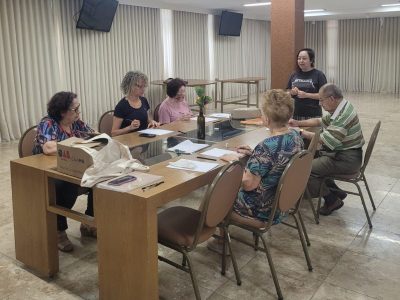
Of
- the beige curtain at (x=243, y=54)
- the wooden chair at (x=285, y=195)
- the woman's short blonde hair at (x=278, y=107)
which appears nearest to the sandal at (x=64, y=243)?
the wooden chair at (x=285, y=195)

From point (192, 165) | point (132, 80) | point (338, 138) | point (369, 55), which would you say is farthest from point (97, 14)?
point (369, 55)

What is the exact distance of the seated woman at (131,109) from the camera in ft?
12.0

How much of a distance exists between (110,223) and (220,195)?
1.79 ft

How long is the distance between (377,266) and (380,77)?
440 inches

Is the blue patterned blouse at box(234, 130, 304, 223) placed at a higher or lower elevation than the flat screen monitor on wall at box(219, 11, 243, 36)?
lower

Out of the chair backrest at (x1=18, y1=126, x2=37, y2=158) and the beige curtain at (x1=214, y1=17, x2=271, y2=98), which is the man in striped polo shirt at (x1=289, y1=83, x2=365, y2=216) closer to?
the chair backrest at (x1=18, y1=126, x2=37, y2=158)

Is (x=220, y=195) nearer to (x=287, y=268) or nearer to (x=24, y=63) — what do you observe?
(x=287, y=268)

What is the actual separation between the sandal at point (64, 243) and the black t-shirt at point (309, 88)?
2429mm

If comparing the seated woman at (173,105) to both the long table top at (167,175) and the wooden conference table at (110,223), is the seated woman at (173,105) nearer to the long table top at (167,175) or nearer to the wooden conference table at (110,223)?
the long table top at (167,175)

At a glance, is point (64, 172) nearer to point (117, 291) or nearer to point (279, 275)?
point (117, 291)

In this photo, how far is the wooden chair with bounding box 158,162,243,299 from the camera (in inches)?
79.7

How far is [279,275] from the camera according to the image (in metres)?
2.52

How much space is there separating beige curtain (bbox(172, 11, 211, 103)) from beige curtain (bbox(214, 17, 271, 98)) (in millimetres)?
509

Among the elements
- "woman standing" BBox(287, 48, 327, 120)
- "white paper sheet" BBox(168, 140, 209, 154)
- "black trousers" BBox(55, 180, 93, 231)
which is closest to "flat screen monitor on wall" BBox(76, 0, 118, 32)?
"woman standing" BBox(287, 48, 327, 120)
